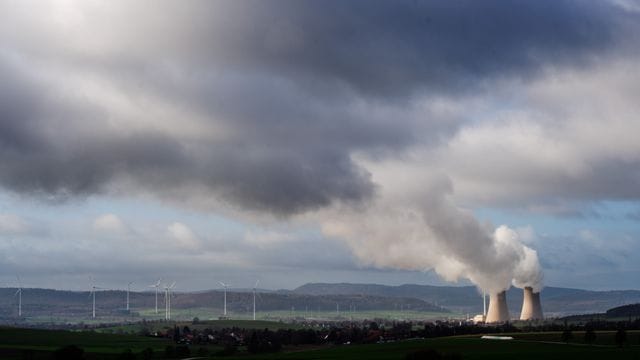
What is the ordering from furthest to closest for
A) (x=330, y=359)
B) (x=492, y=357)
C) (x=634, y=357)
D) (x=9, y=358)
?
A: (x=9, y=358)
(x=330, y=359)
(x=492, y=357)
(x=634, y=357)

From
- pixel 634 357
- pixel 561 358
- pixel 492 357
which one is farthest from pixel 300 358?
pixel 634 357

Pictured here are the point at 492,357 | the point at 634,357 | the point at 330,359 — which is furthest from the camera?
the point at 330,359

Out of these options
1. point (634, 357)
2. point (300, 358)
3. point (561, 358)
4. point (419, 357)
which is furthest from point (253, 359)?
point (634, 357)

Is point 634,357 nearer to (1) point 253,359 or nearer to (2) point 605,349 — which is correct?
(2) point 605,349

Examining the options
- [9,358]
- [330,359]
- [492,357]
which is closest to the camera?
[492,357]

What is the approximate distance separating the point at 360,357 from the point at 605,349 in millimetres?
44776

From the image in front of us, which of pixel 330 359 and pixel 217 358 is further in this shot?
pixel 217 358

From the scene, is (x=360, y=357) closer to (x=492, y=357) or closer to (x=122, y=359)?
(x=492, y=357)

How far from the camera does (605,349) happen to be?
18288 cm

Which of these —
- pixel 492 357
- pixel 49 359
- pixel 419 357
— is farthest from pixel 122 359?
pixel 492 357

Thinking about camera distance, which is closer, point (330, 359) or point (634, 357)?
point (634, 357)

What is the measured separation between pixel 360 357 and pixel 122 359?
49266 millimetres

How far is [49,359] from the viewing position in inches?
7849

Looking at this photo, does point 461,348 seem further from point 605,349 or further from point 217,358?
point 217,358
